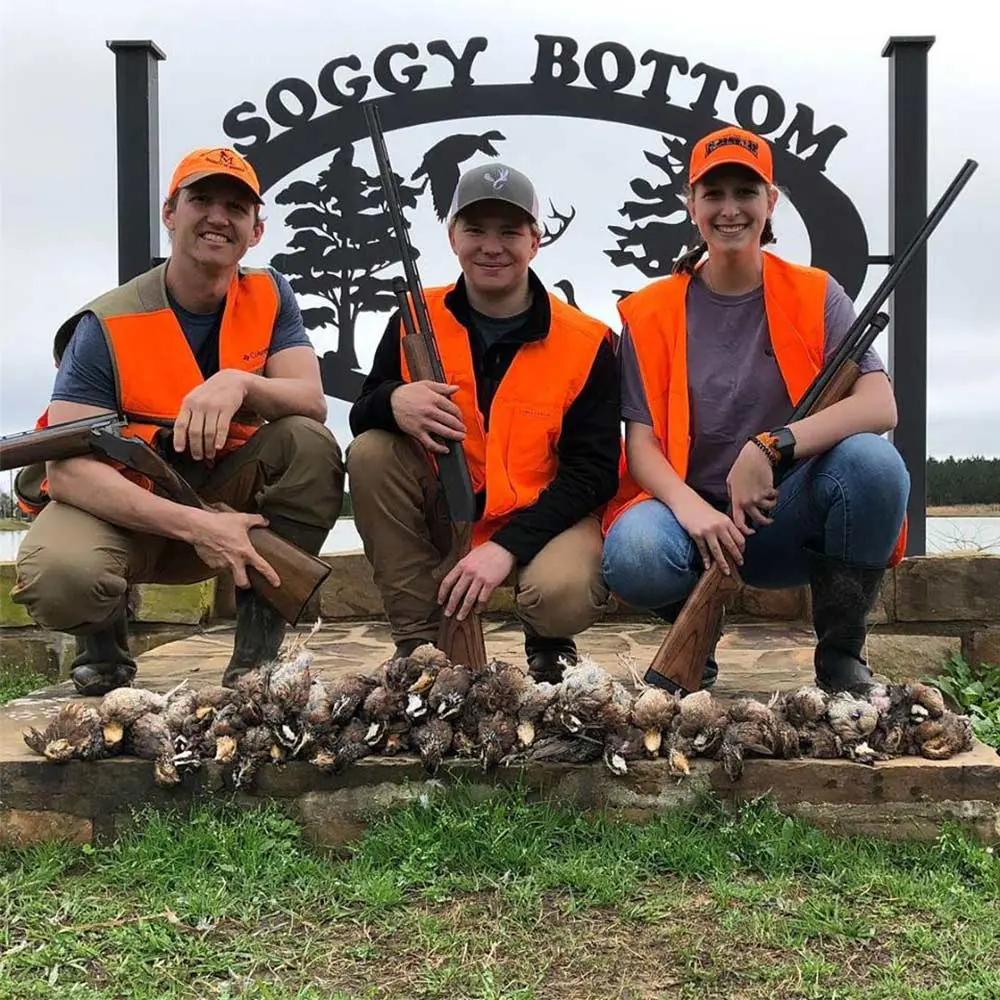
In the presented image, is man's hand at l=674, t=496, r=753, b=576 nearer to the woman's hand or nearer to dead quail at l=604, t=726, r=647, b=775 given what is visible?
the woman's hand

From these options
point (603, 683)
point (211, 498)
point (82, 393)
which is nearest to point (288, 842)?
point (603, 683)

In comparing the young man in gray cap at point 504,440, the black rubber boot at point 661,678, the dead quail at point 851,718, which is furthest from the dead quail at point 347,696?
the dead quail at point 851,718

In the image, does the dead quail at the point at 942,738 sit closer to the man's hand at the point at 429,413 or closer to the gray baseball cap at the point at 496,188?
the man's hand at the point at 429,413

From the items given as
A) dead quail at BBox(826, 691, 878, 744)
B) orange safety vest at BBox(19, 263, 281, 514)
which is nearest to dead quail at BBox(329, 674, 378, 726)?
orange safety vest at BBox(19, 263, 281, 514)

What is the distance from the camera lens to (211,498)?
12.8ft

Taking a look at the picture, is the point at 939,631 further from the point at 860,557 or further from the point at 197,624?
the point at 197,624

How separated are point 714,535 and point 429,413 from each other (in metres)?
0.97

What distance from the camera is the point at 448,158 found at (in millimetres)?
6238

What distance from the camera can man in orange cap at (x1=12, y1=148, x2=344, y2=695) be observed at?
11.6 feet

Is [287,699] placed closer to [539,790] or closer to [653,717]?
[539,790]

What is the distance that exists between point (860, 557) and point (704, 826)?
3.49 ft

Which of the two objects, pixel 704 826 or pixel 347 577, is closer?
pixel 704 826

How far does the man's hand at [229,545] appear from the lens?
347 centimetres

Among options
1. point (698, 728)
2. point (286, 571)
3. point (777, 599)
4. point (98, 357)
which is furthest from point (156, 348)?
point (777, 599)
